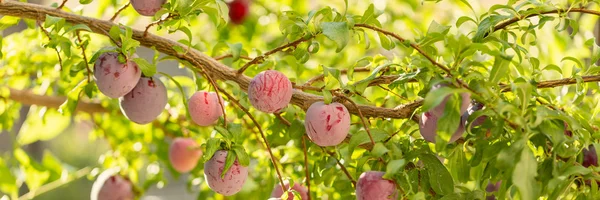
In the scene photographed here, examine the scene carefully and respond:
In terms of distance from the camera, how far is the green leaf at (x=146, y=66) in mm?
548

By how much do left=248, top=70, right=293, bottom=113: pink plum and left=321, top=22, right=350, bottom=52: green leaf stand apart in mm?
51

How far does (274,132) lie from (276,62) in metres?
0.07

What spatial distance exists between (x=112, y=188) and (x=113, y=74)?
39 centimetres

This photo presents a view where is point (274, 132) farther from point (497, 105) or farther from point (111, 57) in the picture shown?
point (497, 105)

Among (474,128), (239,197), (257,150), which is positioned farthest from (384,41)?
(239,197)

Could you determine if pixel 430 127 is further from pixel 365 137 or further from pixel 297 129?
pixel 297 129

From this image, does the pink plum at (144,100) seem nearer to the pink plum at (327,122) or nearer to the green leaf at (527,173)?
the pink plum at (327,122)

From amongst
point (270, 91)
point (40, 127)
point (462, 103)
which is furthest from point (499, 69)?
point (40, 127)

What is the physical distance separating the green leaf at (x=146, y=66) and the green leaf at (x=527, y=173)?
27 centimetres

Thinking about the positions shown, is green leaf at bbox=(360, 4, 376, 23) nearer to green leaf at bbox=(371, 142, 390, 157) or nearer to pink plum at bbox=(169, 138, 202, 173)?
green leaf at bbox=(371, 142, 390, 157)

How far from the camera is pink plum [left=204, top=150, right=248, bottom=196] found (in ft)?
1.74

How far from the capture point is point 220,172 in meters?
0.53

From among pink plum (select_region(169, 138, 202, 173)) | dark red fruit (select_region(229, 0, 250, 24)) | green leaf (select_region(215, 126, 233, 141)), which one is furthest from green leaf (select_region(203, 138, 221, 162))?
dark red fruit (select_region(229, 0, 250, 24))

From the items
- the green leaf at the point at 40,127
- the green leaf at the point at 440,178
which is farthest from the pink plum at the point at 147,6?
the green leaf at the point at 40,127
